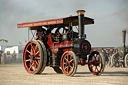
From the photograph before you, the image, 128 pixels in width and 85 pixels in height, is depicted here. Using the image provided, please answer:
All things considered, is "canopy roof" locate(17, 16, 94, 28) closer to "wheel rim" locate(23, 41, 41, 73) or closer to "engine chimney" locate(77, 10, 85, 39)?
"engine chimney" locate(77, 10, 85, 39)

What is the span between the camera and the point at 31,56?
1134 centimetres

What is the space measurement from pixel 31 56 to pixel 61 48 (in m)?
1.42

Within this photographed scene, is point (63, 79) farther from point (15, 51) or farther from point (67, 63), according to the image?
point (15, 51)

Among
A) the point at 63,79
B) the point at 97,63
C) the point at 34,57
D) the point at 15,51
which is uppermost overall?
the point at 15,51

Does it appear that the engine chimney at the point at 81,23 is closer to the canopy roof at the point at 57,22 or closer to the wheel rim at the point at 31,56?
the canopy roof at the point at 57,22

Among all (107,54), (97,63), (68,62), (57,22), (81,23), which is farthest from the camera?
(107,54)

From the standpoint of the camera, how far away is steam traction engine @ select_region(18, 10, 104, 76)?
33.5 ft

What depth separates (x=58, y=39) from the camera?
36.1ft

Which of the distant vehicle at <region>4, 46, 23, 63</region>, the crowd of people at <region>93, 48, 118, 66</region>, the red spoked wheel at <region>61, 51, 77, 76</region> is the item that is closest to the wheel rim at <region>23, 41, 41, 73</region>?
the red spoked wheel at <region>61, 51, 77, 76</region>

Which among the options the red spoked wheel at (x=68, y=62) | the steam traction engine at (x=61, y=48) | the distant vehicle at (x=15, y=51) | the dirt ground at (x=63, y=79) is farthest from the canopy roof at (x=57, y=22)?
the distant vehicle at (x=15, y=51)

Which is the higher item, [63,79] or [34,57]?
[34,57]

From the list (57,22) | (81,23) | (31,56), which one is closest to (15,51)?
(31,56)

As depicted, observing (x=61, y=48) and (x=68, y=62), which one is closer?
(x=68, y=62)

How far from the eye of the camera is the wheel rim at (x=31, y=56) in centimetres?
1128
